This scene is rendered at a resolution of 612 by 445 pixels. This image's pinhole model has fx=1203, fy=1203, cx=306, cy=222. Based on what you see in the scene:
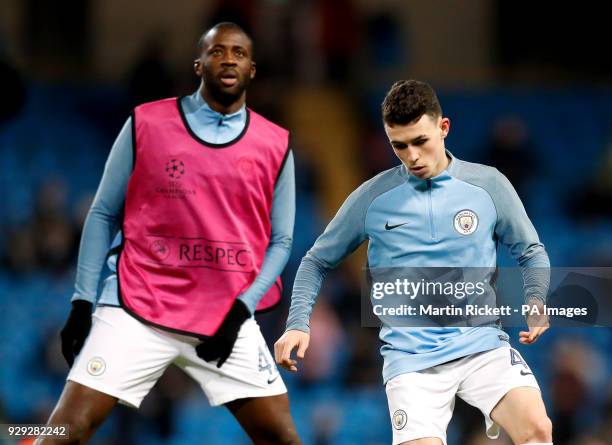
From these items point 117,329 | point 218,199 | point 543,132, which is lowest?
point 117,329

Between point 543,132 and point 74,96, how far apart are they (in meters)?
4.57

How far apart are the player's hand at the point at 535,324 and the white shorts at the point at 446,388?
150mm

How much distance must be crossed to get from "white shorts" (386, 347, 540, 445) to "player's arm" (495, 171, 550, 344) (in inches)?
7.3

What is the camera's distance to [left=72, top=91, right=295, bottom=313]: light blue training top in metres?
4.74

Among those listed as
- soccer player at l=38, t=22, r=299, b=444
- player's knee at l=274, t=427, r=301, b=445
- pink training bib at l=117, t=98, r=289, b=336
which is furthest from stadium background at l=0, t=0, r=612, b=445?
pink training bib at l=117, t=98, r=289, b=336

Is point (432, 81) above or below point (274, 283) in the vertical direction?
above

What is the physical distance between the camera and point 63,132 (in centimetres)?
1110

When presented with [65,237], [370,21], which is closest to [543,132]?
[370,21]

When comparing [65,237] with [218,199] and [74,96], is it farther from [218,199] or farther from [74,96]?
[218,199]

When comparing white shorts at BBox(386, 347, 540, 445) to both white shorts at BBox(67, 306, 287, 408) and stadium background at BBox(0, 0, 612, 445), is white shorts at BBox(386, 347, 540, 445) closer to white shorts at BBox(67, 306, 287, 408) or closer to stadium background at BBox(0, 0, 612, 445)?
white shorts at BBox(67, 306, 287, 408)

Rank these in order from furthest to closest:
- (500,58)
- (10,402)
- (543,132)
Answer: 1. (500,58)
2. (543,132)
3. (10,402)

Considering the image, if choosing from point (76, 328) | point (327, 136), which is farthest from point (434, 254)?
point (327, 136)

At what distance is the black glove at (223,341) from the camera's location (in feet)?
15.3

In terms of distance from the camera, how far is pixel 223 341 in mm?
4676
